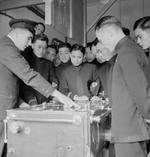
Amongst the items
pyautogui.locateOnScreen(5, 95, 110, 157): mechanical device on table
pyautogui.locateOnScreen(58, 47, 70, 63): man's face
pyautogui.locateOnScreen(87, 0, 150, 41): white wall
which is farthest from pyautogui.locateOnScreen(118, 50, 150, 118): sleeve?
pyautogui.locateOnScreen(87, 0, 150, 41): white wall

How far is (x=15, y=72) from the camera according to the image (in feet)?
4.51

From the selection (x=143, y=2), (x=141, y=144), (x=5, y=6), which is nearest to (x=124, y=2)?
(x=143, y=2)

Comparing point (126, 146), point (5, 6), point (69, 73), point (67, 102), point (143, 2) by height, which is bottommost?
point (126, 146)

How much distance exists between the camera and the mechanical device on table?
1050 mm

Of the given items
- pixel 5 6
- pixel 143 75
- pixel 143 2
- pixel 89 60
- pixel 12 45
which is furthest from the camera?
pixel 143 2

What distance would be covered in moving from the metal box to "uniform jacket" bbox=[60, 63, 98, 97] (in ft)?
2.90

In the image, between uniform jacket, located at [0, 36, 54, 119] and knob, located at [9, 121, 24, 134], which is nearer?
knob, located at [9, 121, 24, 134]

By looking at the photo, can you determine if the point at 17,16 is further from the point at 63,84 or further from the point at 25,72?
the point at 25,72

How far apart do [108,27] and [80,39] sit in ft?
3.25

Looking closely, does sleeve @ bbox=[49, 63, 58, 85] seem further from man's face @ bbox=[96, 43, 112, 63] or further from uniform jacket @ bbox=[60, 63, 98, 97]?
man's face @ bbox=[96, 43, 112, 63]

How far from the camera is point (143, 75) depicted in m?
1.06

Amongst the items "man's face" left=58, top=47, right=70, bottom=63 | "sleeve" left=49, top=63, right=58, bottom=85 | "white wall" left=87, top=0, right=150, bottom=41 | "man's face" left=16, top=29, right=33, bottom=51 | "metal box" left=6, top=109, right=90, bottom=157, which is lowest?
"metal box" left=6, top=109, right=90, bottom=157

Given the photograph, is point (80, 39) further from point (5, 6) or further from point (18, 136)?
point (18, 136)

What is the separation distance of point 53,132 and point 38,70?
1001 millimetres
